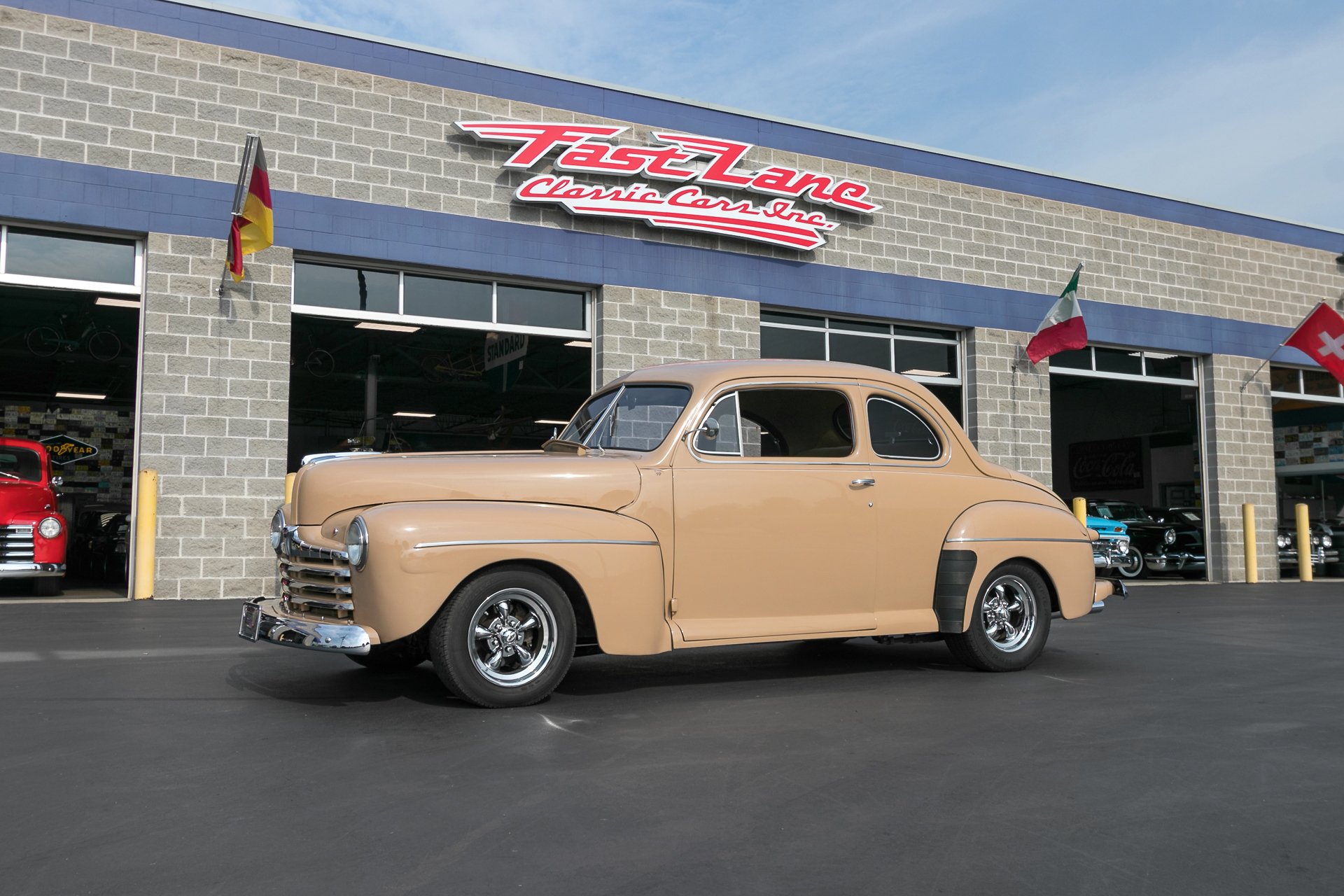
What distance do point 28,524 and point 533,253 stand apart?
6.87 metres

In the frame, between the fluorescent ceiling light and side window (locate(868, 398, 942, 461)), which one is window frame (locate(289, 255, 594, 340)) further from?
side window (locate(868, 398, 942, 461))

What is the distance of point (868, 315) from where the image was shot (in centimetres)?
1702

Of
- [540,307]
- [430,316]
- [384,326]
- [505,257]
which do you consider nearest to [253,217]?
[430,316]

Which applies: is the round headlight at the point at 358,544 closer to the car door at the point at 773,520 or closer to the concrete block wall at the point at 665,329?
the car door at the point at 773,520

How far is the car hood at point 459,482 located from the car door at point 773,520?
42 cm

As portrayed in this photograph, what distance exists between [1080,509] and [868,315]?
4.36 metres

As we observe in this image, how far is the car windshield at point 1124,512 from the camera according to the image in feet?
72.7

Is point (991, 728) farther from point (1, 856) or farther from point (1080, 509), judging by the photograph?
point (1080, 509)

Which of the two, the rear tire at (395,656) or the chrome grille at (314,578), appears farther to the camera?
the rear tire at (395,656)

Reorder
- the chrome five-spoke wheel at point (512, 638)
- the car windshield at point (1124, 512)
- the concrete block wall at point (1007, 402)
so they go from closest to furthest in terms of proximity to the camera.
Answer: the chrome five-spoke wheel at point (512, 638) → the concrete block wall at point (1007, 402) → the car windshield at point (1124, 512)

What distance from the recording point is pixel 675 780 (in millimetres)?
4250

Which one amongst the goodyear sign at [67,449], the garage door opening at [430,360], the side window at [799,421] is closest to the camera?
the side window at [799,421]

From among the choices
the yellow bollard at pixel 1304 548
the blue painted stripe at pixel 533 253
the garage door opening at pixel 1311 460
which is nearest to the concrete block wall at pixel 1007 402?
the blue painted stripe at pixel 533 253

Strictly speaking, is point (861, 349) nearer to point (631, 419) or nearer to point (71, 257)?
point (71, 257)
